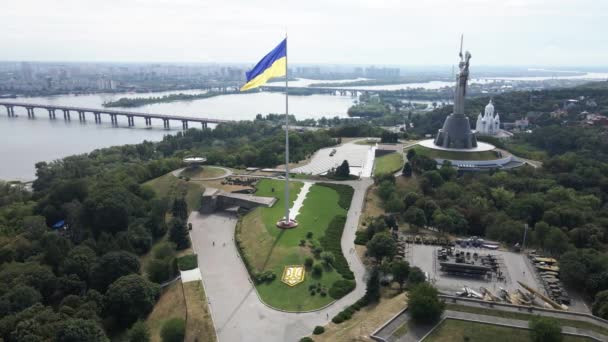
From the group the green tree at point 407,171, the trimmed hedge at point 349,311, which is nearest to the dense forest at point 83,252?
the trimmed hedge at point 349,311

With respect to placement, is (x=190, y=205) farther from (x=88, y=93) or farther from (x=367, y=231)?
(x=88, y=93)

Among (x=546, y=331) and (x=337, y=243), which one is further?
(x=337, y=243)

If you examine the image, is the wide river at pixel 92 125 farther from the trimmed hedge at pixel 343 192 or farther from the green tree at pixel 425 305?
the green tree at pixel 425 305

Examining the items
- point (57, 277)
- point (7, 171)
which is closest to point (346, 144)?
point (57, 277)

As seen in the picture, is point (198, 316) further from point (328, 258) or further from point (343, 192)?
point (343, 192)

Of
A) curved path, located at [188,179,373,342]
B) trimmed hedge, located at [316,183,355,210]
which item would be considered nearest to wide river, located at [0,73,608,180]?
curved path, located at [188,179,373,342]

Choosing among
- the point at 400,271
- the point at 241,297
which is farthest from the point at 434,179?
the point at 241,297

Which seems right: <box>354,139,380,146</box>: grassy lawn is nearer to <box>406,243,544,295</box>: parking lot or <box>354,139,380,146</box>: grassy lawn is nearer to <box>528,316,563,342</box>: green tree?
<box>406,243,544,295</box>: parking lot
